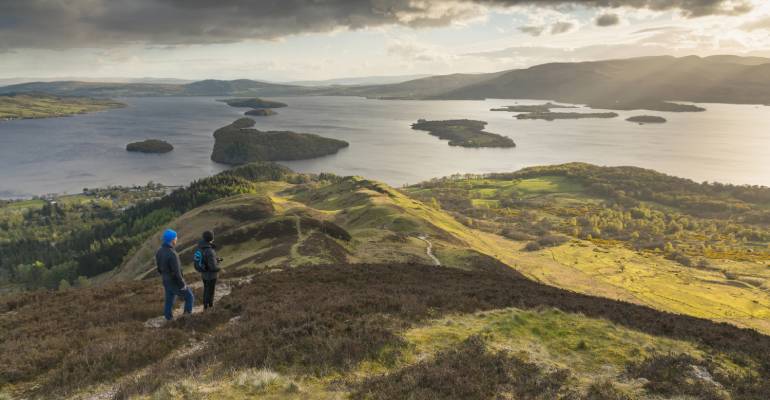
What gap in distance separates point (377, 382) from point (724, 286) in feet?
392

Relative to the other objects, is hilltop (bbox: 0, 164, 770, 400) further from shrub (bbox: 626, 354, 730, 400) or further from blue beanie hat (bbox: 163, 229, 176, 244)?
blue beanie hat (bbox: 163, 229, 176, 244)

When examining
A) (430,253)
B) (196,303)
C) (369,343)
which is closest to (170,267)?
(196,303)

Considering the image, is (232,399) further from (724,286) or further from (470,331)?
(724,286)

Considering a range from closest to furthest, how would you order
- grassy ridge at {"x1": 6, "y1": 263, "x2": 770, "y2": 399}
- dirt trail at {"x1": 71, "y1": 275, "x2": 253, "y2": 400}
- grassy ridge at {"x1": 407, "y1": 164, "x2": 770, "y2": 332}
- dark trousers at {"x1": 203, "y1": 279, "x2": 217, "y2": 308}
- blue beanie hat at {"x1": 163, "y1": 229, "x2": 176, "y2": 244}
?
dirt trail at {"x1": 71, "y1": 275, "x2": 253, "y2": 400}, grassy ridge at {"x1": 6, "y1": 263, "x2": 770, "y2": 399}, blue beanie hat at {"x1": 163, "y1": 229, "x2": 176, "y2": 244}, dark trousers at {"x1": 203, "y1": 279, "x2": 217, "y2": 308}, grassy ridge at {"x1": 407, "y1": 164, "x2": 770, "y2": 332}

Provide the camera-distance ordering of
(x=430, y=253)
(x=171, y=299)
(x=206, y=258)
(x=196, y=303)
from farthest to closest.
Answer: (x=430, y=253)
(x=196, y=303)
(x=206, y=258)
(x=171, y=299)

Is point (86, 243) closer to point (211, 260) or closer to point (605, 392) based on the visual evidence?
point (211, 260)

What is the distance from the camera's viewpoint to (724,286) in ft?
335

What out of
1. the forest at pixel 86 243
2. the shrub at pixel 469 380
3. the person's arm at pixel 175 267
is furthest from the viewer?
the forest at pixel 86 243

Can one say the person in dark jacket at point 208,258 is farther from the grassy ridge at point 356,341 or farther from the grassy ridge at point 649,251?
the grassy ridge at point 649,251

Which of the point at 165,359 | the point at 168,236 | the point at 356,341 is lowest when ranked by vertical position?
the point at 165,359

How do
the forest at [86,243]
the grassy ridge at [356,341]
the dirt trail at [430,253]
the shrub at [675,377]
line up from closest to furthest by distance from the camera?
the grassy ridge at [356,341], the shrub at [675,377], the dirt trail at [430,253], the forest at [86,243]

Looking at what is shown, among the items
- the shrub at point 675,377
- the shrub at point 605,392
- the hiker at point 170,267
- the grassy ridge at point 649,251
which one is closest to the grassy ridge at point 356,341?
the shrub at point 605,392

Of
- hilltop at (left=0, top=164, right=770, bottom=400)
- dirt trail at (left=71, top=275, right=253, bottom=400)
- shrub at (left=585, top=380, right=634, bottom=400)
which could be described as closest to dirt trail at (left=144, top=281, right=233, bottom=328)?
dirt trail at (left=71, top=275, right=253, bottom=400)

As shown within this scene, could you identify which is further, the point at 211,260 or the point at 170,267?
the point at 211,260
